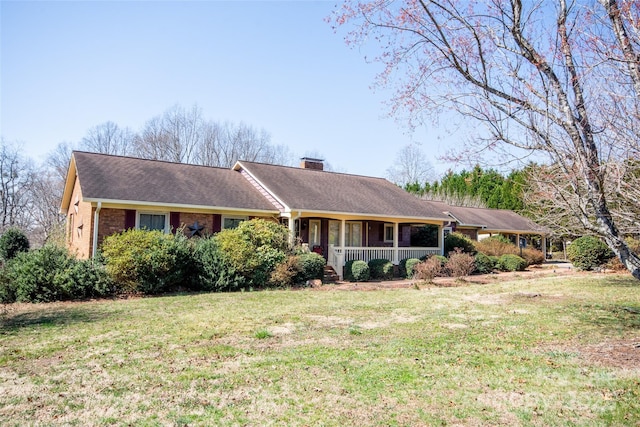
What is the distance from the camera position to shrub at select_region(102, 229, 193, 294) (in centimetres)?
1350

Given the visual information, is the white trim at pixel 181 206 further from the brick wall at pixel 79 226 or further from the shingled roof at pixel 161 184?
the brick wall at pixel 79 226

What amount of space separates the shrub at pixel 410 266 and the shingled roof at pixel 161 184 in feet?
22.0

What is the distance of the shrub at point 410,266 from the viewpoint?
799 inches

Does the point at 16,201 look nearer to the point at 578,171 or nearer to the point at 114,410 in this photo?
the point at 114,410

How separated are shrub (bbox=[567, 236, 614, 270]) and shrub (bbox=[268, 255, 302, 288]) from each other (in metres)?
14.2

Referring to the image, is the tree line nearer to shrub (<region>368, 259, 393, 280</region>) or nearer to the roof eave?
the roof eave

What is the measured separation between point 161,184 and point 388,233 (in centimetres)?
1194

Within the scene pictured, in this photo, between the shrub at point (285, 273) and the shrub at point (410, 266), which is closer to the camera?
the shrub at point (285, 273)

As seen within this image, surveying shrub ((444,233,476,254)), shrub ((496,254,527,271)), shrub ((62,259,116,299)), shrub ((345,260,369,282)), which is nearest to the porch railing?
shrub ((345,260,369,282))

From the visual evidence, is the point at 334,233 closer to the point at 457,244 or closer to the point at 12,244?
the point at 457,244

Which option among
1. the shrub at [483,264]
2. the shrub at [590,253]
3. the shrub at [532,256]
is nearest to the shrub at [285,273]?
the shrub at [483,264]

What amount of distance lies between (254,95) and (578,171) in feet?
41.4

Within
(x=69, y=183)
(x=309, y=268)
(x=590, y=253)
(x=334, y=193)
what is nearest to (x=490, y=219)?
(x=590, y=253)

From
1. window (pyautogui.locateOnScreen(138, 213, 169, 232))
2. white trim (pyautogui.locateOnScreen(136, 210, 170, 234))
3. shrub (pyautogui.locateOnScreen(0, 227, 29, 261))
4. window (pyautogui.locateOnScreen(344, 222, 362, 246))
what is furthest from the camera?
shrub (pyautogui.locateOnScreen(0, 227, 29, 261))
